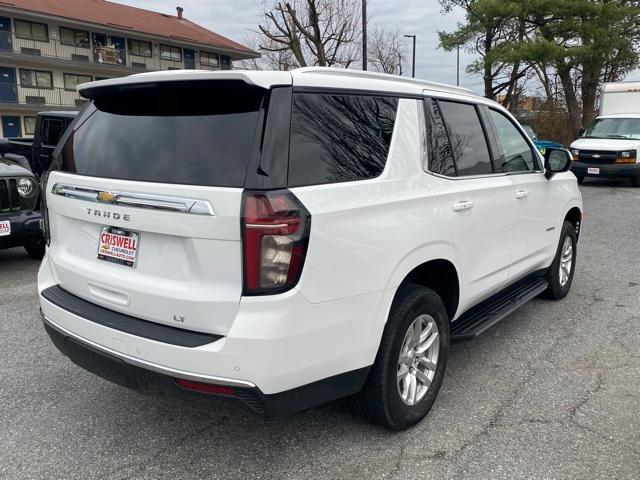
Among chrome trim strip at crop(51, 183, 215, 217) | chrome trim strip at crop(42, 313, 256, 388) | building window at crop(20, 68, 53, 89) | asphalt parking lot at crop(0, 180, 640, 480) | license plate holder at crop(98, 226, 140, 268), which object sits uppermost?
building window at crop(20, 68, 53, 89)

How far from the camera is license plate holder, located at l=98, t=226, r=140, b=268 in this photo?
2510 mm

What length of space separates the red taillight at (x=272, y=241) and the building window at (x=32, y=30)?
38.8 metres

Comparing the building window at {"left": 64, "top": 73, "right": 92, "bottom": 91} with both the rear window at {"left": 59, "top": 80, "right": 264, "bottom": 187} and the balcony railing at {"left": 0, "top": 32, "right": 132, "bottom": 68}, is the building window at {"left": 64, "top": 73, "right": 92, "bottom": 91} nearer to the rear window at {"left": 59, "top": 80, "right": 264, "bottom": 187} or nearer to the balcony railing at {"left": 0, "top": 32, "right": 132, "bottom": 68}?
the balcony railing at {"left": 0, "top": 32, "right": 132, "bottom": 68}

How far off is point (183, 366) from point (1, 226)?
4803 millimetres

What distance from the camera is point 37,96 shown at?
3569 cm

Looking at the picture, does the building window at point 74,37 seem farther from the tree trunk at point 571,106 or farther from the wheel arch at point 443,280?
the wheel arch at point 443,280

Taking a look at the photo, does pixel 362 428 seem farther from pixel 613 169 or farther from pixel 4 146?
pixel 613 169

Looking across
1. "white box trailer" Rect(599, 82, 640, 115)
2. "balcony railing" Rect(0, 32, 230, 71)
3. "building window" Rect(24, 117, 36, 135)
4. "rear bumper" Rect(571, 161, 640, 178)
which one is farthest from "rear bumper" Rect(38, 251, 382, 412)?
"building window" Rect(24, 117, 36, 135)

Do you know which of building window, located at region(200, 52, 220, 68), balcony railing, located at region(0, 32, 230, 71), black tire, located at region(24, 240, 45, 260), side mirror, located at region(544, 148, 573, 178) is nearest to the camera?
side mirror, located at region(544, 148, 573, 178)

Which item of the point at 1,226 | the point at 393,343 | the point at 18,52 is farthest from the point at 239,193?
the point at 18,52

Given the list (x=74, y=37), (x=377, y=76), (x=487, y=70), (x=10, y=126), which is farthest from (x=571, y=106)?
(x=10, y=126)

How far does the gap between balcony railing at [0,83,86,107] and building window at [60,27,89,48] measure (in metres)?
3.08

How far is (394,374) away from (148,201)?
1.43 metres

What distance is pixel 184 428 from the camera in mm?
3064
